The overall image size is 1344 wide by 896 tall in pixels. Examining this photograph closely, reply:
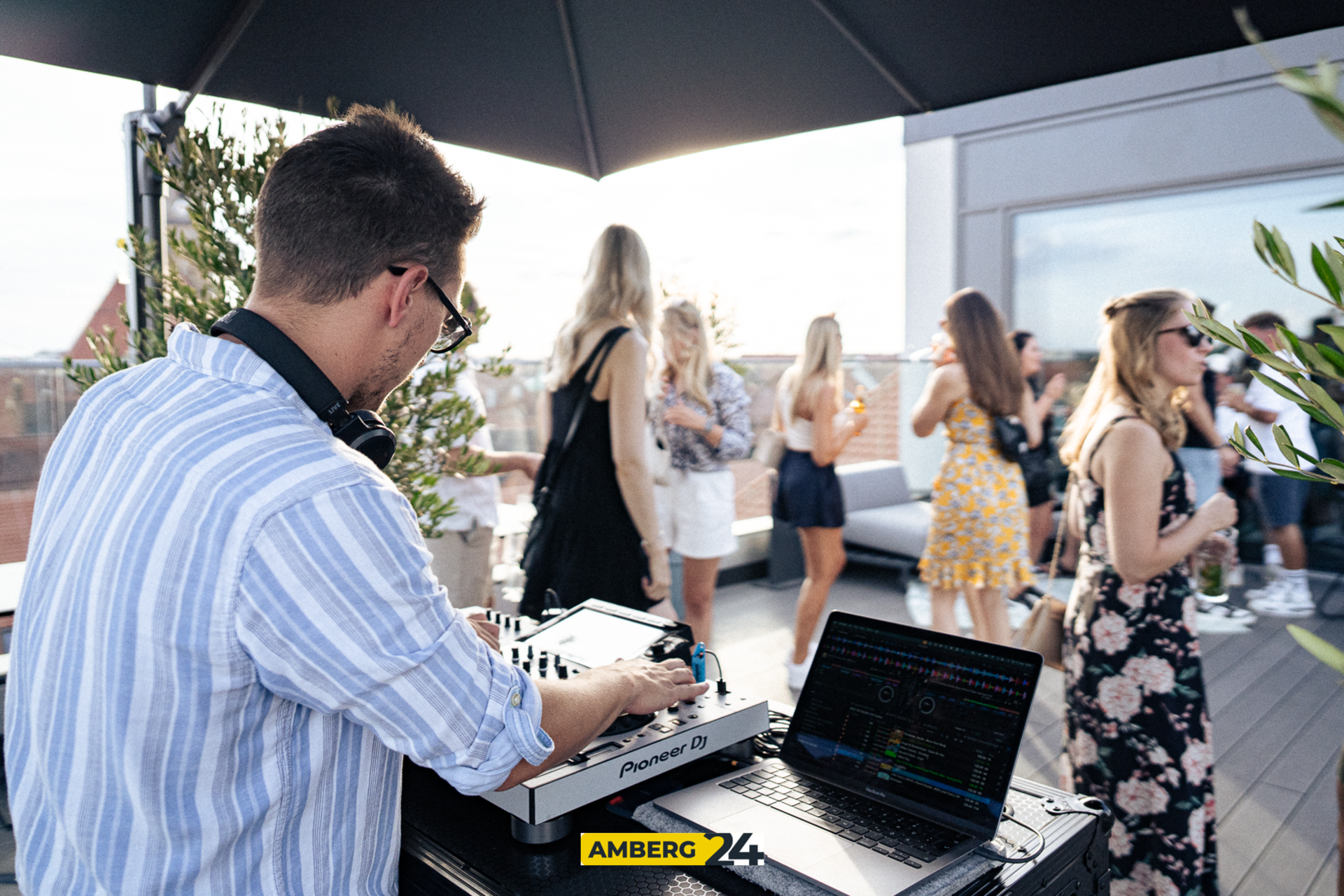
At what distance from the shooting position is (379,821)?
94 centimetres

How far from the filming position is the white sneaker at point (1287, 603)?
5066 mm

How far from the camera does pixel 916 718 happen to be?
3.62 ft

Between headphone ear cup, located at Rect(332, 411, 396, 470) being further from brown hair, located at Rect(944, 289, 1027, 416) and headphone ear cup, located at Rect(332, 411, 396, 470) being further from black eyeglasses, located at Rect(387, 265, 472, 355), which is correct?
brown hair, located at Rect(944, 289, 1027, 416)

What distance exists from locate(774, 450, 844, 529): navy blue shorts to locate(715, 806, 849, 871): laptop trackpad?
287 centimetres

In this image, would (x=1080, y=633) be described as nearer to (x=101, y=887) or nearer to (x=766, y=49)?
(x=766, y=49)

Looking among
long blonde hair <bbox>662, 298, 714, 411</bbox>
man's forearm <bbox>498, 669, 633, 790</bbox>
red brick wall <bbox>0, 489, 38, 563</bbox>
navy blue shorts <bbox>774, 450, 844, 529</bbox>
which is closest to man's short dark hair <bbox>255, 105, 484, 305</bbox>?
man's forearm <bbox>498, 669, 633, 790</bbox>

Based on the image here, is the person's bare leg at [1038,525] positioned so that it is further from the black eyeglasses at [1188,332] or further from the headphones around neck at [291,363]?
the headphones around neck at [291,363]

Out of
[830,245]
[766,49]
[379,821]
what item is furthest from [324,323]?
[830,245]

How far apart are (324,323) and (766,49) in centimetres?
113

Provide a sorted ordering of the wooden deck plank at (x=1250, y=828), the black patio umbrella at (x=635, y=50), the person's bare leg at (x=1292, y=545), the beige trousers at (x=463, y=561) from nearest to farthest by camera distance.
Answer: the black patio umbrella at (x=635, y=50) → the wooden deck plank at (x=1250, y=828) → the beige trousers at (x=463, y=561) → the person's bare leg at (x=1292, y=545)

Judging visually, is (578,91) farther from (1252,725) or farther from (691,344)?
(1252,725)

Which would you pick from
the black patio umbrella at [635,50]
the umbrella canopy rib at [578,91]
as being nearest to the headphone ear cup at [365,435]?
the black patio umbrella at [635,50]

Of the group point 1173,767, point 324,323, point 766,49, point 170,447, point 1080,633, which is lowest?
point 1173,767

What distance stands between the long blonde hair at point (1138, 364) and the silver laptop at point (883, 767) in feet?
4.10
